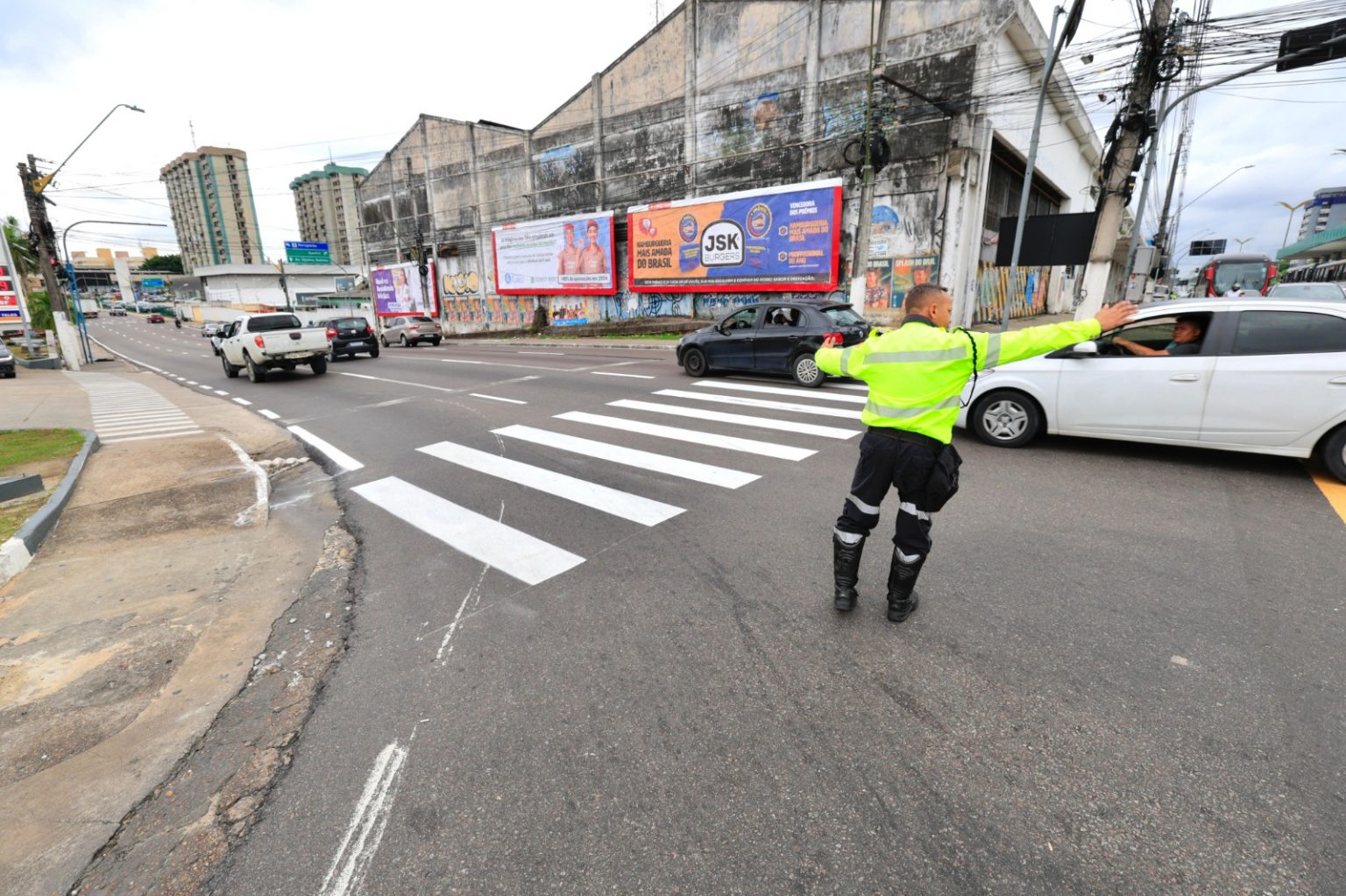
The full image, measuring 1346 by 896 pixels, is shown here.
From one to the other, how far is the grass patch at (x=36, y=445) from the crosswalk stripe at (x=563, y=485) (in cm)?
473

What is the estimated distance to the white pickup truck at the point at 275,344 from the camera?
16.0 metres

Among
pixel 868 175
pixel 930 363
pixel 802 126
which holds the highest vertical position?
pixel 802 126

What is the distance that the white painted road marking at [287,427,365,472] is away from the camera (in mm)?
7319

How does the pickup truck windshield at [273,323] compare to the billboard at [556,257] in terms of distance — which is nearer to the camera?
the pickup truck windshield at [273,323]

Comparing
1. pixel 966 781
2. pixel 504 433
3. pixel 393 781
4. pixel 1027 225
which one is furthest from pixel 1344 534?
pixel 1027 225

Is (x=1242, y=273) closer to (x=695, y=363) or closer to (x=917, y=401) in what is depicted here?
(x=695, y=363)

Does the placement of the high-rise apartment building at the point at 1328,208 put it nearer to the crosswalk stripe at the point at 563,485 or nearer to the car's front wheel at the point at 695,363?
the car's front wheel at the point at 695,363

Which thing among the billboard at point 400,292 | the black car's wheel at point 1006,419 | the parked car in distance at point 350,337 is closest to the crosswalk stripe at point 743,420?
the black car's wheel at point 1006,419

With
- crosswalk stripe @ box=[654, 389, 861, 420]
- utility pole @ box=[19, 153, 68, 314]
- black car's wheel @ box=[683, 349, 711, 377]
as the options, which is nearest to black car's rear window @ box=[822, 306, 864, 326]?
crosswalk stripe @ box=[654, 389, 861, 420]

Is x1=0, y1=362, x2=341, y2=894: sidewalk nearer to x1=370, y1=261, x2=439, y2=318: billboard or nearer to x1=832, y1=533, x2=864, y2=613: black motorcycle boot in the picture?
x1=832, y1=533, x2=864, y2=613: black motorcycle boot

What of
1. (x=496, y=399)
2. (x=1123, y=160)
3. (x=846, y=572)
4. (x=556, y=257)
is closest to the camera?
(x=846, y=572)

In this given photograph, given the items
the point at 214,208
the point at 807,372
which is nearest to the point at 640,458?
the point at 807,372

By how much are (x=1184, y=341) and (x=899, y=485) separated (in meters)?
4.48

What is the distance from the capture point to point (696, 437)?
24.9ft
